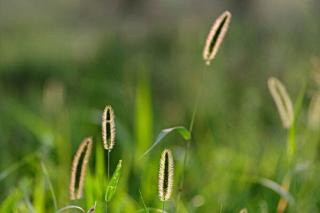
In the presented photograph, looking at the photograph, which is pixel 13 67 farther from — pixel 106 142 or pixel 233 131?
pixel 106 142

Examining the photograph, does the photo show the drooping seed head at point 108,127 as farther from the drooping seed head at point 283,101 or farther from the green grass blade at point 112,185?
the drooping seed head at point 283,101

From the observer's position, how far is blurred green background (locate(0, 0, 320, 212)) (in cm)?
296

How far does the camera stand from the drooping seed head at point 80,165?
178 centimetres

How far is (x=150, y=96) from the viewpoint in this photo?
599cm

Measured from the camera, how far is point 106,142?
169 centimetres

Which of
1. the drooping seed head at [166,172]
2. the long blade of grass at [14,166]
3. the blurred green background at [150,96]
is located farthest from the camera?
the blurred green background at [150,96]

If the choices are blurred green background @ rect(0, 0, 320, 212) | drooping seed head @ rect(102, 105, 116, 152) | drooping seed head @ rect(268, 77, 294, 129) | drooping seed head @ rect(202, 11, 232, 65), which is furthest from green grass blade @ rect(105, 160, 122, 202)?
drooping seed head @ rect(268, 77, 294, 129)

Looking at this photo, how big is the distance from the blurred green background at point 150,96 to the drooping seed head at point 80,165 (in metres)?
0.44

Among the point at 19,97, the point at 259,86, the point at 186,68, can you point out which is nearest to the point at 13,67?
the point at 19,97

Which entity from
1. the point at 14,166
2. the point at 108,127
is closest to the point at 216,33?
the point at 108,127

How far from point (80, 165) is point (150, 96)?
4198 mm

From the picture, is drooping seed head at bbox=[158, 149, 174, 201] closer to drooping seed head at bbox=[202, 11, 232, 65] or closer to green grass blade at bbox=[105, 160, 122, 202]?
green grass blade at bbox=[105, 160, 122, 202]

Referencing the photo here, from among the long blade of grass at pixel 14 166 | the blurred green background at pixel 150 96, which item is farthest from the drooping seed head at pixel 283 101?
the long blade of grass at pixel 14 166

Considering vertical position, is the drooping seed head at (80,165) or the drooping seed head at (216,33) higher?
the drooping seed head at (216,33)
